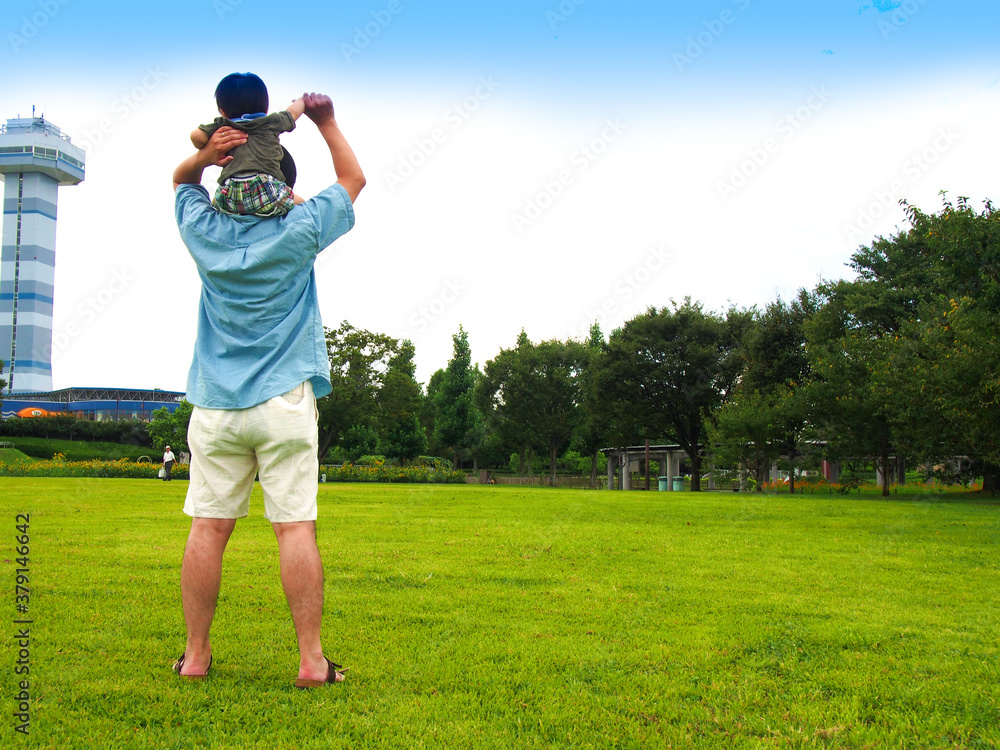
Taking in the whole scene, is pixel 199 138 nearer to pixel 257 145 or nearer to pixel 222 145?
pixel 222 145

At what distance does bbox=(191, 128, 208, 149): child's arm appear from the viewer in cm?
305

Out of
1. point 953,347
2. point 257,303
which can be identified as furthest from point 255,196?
point 953,347

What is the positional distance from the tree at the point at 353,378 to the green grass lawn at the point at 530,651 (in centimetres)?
3555

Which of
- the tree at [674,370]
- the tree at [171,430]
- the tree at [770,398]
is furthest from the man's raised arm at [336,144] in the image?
the tree at [171,430]

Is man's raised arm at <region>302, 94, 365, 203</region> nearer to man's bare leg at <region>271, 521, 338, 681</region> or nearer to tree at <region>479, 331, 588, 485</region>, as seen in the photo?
man's bare leg at <region>271, 521, 338, 681</region>

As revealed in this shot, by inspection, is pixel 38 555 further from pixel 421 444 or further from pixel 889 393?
pixel 421 444

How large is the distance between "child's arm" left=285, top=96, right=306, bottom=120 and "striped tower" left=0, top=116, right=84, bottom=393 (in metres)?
108

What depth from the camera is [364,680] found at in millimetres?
2896

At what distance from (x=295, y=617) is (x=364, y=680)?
1.34 ft

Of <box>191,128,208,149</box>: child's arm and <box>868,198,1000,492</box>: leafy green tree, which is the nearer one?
<box>191,128,208,149</box>: child's arm

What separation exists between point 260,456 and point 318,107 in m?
1.60

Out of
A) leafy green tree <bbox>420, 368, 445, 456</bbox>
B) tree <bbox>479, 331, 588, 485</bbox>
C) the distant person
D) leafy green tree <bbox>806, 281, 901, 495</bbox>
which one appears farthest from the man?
leafy green tree <bbox>420, 368, 445, 456</bbox>

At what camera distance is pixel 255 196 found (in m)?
2.94

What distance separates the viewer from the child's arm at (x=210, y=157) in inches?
118
